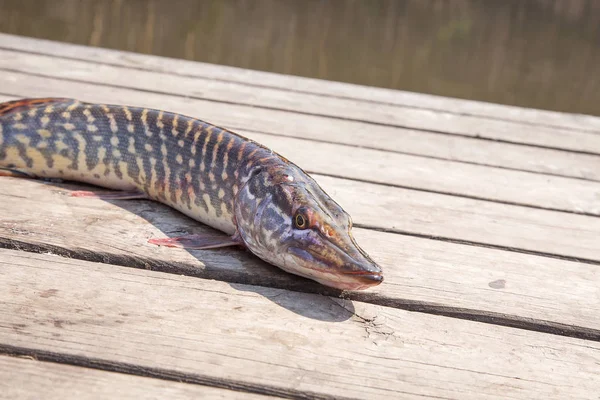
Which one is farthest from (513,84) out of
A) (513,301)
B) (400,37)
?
(513,301)

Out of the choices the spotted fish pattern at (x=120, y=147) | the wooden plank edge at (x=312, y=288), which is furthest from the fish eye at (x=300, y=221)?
the spotted fish pattern at (x=120, y=147)

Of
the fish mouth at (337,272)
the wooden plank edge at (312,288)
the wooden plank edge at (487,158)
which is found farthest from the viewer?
the wooden plank edge at (487,158)

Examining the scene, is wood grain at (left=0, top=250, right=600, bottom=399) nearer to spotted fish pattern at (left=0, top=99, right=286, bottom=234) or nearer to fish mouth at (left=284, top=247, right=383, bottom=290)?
fish mouth at (left=284, top=247, right=383, bottom=290)

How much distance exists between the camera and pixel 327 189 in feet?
9.54

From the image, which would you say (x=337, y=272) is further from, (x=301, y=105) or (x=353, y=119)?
(x=301, y=105)

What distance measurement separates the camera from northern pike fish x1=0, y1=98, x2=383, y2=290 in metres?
2.09

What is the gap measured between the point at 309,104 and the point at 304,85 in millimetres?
442

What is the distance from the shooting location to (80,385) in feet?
5.10

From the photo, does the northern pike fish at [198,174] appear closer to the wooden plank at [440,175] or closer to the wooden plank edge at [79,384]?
the wooden plank edge at [79,384]

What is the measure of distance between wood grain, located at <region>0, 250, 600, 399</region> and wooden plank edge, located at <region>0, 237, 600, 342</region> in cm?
4

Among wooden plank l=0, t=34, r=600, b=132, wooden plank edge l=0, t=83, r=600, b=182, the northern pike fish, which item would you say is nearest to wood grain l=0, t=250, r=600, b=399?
the northern pike fish

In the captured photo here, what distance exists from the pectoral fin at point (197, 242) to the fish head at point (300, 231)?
0.17 ft

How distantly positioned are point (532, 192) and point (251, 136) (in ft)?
4.26

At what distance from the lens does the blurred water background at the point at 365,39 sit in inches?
377
